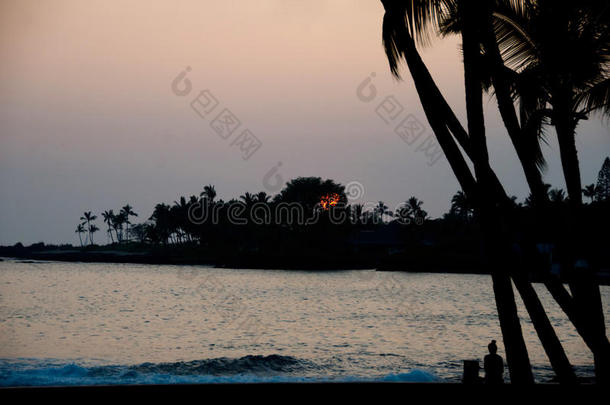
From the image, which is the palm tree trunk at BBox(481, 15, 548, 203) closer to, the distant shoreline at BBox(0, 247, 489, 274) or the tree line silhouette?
the tree line silhouette

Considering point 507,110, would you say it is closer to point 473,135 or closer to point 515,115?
point 515,115

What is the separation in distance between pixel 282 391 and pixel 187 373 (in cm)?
1685

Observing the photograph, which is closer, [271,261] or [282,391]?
[282,391]

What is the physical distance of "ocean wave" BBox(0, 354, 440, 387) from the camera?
66.0 ft

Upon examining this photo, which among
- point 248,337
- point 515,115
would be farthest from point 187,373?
point 515,115

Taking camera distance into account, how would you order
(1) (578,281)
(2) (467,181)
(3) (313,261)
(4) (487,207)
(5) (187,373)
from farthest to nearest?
1. (3) (313,261)
2. (5) (187,373)
3. (1) (578,281)
4. (2) (467,181)
5. (4) (487,207)

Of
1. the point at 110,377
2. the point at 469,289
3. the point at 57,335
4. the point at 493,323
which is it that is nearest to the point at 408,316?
the point at 493,323

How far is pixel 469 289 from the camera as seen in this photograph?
258ft

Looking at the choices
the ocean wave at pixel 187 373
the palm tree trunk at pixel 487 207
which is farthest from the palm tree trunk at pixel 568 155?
the ocean wave at pixel 187 373

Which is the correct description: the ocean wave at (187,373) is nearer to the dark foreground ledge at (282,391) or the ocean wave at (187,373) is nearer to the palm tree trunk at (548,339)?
the dark foreground ledge at (282,391)

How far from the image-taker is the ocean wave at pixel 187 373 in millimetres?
20125

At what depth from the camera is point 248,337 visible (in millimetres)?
34219

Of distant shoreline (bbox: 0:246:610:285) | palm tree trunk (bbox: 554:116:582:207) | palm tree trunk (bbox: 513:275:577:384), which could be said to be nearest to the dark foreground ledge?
palm tree trunk (bbox: 513:275:577:384)

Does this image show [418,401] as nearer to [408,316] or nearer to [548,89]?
[548,89]
